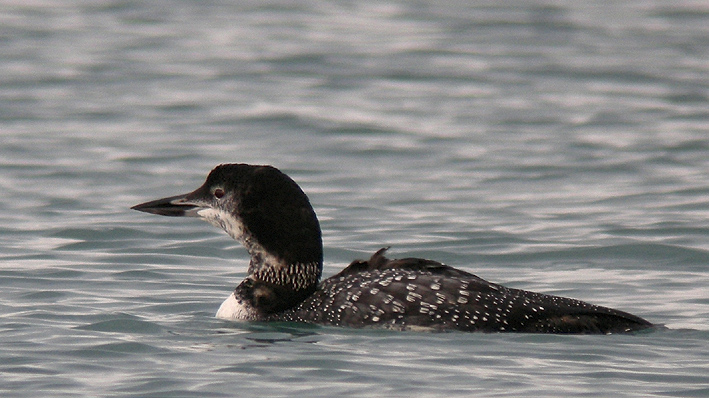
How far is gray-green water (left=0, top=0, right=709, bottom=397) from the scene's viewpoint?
610 centimetres

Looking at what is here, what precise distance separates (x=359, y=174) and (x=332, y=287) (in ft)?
15.6

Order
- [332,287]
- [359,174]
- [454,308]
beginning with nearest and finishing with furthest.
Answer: [454,308], [332,287], [359,174]

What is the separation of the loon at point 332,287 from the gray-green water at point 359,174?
101 millimetres

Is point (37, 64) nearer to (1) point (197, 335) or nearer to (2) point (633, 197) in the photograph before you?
(2) point (633, 197)

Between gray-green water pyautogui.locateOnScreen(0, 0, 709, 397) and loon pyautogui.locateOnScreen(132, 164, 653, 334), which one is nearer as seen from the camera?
gray-green water pyautogui.locateOnScreen(0, 0, 709, 397)

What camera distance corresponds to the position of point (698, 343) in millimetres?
6461

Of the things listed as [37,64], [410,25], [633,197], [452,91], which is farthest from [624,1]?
[633,197]

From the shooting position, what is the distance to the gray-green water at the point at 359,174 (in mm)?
6098

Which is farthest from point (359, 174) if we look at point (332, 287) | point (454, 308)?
point (454, 308)

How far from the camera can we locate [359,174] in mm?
11594

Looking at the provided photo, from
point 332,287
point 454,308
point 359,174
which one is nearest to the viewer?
point 454,308

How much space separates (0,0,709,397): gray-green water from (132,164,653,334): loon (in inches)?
4.0

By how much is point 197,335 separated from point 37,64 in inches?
385

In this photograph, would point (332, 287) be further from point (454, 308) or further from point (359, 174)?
point (359, 174)
